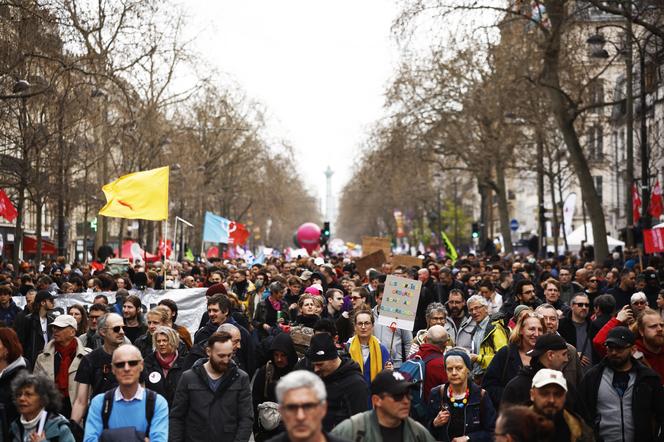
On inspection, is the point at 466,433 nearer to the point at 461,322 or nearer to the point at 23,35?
the point at 461,322

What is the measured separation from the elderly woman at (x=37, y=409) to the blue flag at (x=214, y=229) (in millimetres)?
28699

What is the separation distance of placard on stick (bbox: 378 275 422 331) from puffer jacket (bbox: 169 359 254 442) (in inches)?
189

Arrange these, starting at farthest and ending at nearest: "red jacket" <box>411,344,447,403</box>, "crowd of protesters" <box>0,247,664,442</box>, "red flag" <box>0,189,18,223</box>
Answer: "red flag" <box>0,189,18,223</box>, "red jacket" <box>411,344,447,403</box>, "crowd of protesters" <box>0,247,664,442</box>

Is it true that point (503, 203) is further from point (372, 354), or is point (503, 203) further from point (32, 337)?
point (372, 354)

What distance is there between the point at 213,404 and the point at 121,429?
34.7 inches

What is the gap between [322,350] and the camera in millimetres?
8055

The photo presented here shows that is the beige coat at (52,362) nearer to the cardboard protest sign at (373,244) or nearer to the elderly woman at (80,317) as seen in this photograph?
the elderly woman at (80,317)

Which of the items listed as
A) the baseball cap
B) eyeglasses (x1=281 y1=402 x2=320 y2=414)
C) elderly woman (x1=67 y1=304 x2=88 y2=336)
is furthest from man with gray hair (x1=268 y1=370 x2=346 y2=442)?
elderly woman (x1=67 y1=304 x2=88 y2=336)

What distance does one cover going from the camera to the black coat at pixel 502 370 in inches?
351

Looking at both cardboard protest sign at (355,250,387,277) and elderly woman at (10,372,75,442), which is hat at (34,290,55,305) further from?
cardboard protest sign at (355,250,387,277)

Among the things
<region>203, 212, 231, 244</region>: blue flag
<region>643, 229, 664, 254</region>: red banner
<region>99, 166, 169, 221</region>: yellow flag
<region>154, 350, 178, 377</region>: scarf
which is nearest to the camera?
<region>154, 350, 178, 377</region>: scarf

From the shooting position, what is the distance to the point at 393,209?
10288 cm

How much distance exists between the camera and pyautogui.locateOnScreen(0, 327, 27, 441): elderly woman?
7.70m

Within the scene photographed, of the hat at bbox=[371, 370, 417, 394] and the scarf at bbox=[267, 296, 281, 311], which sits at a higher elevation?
the scarf at bbox=[267, 296, 281, 311]
